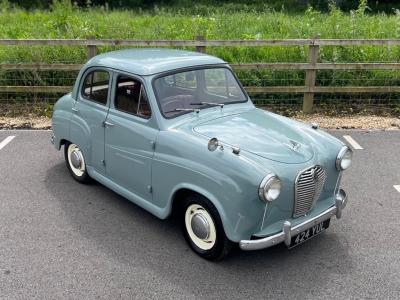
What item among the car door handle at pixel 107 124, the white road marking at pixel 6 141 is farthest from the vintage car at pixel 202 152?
the white road marking at pixel 6 141

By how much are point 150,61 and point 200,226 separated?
5.94 ft

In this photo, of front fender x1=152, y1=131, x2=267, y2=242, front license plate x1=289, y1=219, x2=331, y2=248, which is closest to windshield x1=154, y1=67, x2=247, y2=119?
front fender x1=152, y1=131, x2=267, y2=242

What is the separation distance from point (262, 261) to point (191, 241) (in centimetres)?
66

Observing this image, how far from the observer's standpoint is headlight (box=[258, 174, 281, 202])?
3.34 metres

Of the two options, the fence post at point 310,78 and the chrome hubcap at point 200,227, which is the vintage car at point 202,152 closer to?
the chrome hubcap at point 200,227

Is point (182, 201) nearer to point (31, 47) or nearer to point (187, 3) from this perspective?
point (31, 47)

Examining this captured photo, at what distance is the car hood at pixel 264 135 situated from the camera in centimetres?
373

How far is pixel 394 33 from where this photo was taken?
10.4 meters

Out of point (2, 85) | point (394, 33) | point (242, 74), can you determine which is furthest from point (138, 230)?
point (394, 33)

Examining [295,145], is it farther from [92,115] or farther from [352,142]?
[352,142]

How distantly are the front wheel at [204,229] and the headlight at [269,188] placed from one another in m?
0.46

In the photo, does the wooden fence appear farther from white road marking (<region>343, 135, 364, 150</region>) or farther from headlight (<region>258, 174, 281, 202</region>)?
headlight (<region>258, 174, 281, 202</region>)

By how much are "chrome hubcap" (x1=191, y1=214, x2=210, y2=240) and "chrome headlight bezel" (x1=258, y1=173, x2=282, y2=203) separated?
0.62 meters

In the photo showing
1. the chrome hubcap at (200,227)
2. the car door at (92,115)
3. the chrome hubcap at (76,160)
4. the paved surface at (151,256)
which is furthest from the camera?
the chrome hubcap at (76,160)
